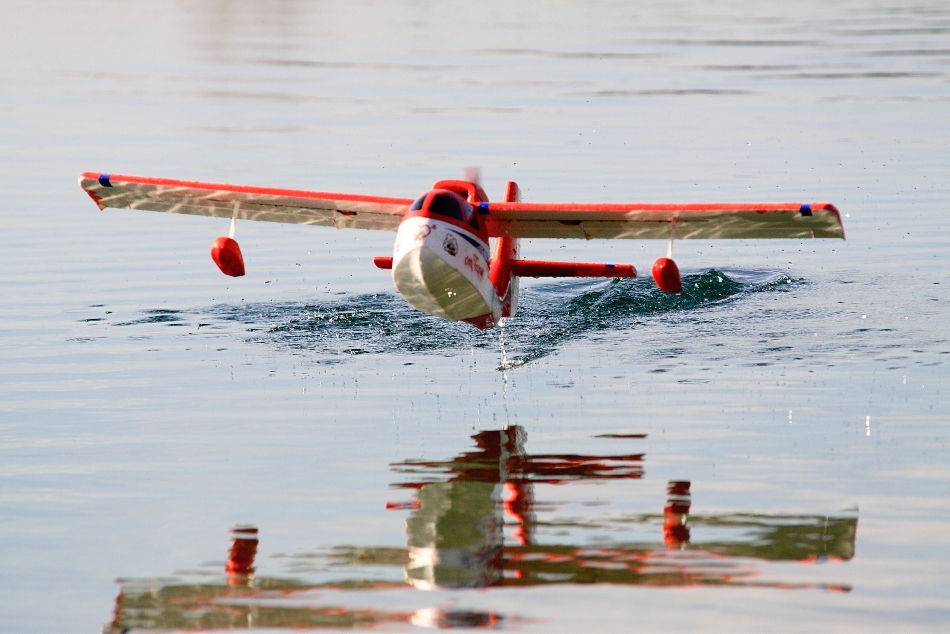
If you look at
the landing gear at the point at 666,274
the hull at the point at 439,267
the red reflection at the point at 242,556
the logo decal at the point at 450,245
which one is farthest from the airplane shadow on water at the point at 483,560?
the logo decal at the point at 450,245

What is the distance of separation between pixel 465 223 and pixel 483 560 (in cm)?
Result: 635

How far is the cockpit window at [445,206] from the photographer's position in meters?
14.3

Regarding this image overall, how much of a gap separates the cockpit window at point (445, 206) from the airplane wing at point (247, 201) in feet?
3.78

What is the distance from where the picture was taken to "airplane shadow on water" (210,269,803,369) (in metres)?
16.8

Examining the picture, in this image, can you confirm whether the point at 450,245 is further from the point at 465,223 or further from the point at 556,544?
the point at 556,544

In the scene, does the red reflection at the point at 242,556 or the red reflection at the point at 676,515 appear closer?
Result: the red reflection at the point at 242,556

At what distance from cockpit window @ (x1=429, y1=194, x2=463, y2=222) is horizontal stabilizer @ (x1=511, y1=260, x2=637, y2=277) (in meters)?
2.25

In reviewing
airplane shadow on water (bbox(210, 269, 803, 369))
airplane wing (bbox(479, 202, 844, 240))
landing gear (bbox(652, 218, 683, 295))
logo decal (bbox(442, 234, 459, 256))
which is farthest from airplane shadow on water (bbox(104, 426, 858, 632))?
airplane shadow on water (bbox(210, 269, 803, 369))

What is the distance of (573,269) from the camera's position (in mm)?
16375

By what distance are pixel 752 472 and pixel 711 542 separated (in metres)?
1.85

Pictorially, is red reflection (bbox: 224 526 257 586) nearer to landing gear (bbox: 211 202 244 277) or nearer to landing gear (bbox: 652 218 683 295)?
landing gear (bbox: 211 202 244 277)

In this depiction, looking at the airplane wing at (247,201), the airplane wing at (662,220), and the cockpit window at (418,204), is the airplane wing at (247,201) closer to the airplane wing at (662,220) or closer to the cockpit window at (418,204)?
the cockpit window at (418,204)

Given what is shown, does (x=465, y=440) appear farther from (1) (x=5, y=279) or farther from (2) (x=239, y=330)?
(1) (x=5, y=279)

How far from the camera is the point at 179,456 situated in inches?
468
